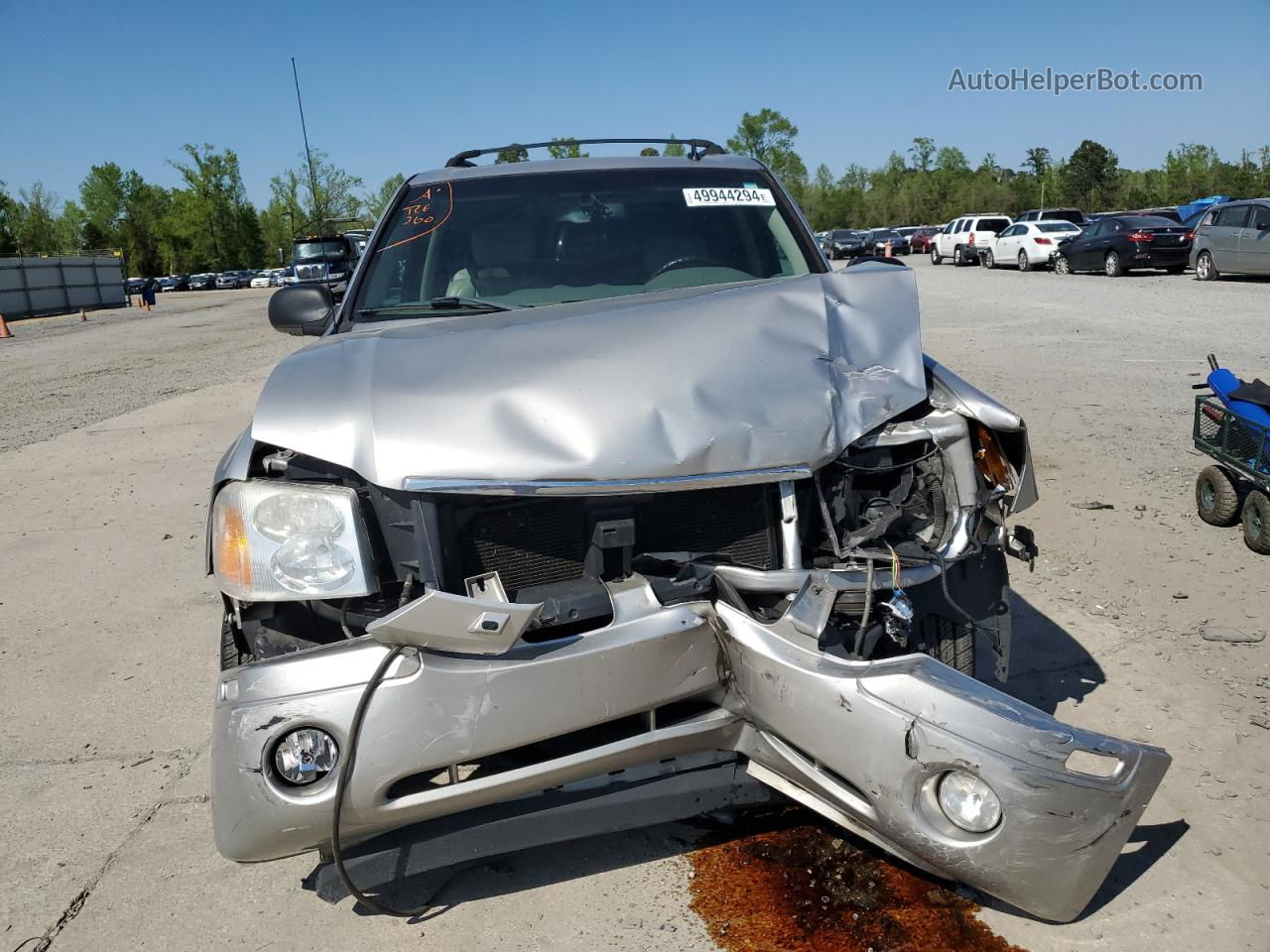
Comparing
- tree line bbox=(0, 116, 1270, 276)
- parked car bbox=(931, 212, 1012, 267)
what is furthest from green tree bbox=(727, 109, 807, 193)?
parked car bbox=(931, 212, 1012, 267)

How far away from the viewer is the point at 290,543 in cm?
241

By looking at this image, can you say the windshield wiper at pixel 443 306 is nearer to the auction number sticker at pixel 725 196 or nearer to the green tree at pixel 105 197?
the auction number sticker at pixel 725 196

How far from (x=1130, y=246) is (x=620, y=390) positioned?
76.9ft

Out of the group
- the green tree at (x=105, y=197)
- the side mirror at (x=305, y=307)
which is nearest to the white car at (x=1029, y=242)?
the side mirror at (x=305, y=307)

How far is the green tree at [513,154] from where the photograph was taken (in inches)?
184

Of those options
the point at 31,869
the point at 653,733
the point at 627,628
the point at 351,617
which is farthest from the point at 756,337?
the point at 31,869

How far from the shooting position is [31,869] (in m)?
2.96

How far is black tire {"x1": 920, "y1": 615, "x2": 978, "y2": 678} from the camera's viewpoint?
269cm

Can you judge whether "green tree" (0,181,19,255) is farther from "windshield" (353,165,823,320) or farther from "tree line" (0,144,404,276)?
"windshield" (353,165,823,320)

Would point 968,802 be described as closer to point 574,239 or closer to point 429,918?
point 429,918

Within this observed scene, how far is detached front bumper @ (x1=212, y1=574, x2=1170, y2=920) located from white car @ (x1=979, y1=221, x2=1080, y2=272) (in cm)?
2715

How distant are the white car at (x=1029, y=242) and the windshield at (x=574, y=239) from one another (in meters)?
25.2

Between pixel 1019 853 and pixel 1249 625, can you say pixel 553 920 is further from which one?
pixel 1249 625

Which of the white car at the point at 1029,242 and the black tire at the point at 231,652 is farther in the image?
the white car at the point at 1029,242
